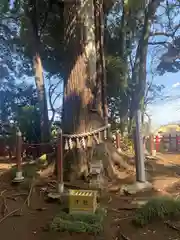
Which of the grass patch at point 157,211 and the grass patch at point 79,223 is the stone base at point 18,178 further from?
the grass patch at point 157,211

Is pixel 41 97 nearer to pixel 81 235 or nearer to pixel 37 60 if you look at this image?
pixel 37 60

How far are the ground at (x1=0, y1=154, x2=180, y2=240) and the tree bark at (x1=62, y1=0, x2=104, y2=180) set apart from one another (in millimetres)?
1191

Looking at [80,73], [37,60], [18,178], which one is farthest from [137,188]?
[37,60]

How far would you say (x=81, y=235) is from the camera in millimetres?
3750

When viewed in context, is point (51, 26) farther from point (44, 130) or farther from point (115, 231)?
point (115, 231)

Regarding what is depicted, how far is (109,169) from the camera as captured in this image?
19.4 feet

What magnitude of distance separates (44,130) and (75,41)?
4142mm

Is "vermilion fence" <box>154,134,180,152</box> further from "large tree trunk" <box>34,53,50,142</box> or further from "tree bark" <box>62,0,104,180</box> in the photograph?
"tree bark" <box>62,0,104,180</box>

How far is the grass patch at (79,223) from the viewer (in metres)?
3.79

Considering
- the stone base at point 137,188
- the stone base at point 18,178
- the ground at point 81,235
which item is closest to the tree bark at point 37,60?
the ground at point 81,235

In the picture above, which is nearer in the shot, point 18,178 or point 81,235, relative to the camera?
point 81,235

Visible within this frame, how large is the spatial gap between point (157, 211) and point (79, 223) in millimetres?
983

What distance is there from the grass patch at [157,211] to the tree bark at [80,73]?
7.17ft

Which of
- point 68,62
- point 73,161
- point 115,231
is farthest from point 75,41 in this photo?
point 115,231
